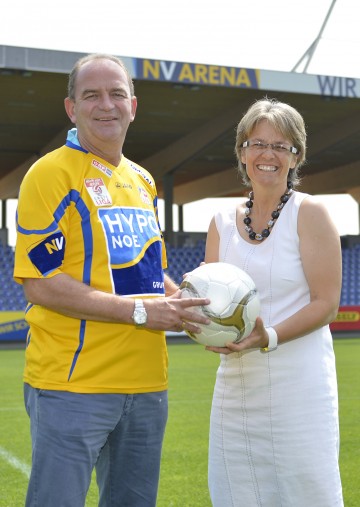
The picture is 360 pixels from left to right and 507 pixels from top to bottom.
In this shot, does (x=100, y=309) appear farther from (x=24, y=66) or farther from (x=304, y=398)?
(x=24, y=66)

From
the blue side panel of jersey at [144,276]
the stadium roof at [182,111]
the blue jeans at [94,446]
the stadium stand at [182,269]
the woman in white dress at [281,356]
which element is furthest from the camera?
the stadium stand at [182,269]

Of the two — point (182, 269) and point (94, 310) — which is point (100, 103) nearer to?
point (94, 310)

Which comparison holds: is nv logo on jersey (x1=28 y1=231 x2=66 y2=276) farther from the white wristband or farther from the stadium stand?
the stadium stand

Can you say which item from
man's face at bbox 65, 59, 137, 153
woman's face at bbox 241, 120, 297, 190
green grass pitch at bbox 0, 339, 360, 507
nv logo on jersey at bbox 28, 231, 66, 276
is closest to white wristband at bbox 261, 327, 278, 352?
woman's face at bbox 241, 120, 297, 190

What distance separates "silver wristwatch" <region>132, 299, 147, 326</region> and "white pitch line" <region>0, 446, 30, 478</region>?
12.4ft

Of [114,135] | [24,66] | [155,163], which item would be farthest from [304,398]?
[155,163]

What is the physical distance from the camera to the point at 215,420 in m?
3.42

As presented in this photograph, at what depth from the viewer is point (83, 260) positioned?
3035 mm

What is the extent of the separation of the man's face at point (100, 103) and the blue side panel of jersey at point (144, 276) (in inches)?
19.1

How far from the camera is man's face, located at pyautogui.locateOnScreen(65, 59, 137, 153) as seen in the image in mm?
3135

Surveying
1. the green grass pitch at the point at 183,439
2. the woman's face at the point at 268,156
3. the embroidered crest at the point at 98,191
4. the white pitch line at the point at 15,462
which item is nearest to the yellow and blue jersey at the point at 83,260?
the embroidered crest at the point at 98,191

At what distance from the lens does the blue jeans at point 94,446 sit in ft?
9.59

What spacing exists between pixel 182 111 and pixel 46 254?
21082 mm

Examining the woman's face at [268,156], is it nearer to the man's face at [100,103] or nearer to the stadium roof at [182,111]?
the man's face at [100,103]
